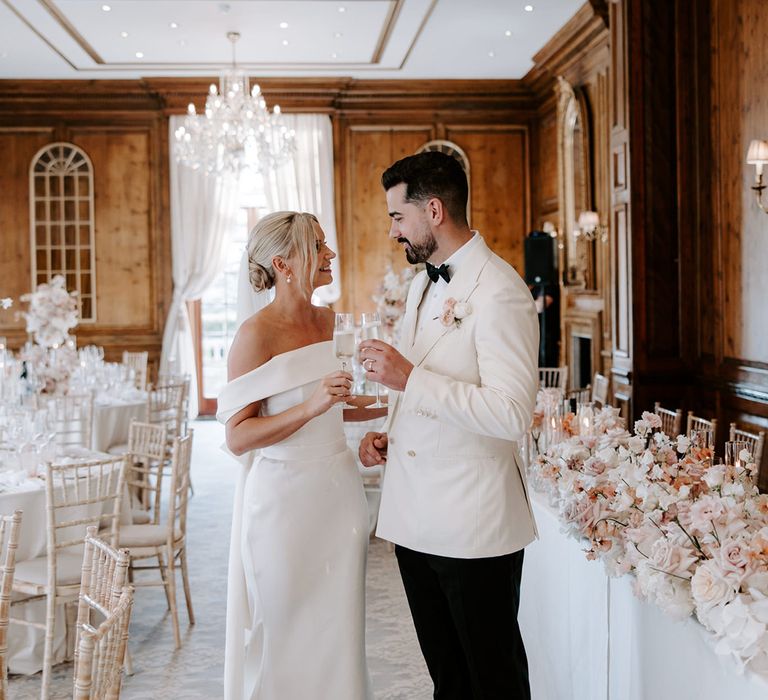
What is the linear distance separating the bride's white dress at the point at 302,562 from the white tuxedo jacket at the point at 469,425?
1.18 ft

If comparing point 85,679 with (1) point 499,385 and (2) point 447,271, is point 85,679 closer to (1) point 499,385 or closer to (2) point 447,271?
(1) point 499,385

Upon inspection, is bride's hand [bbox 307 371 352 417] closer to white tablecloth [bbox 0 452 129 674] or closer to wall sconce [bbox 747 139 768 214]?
white tablecloth [bbox 0 452 129 674]

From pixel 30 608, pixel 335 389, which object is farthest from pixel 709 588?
pixel 30 608

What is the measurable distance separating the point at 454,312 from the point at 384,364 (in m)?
0.26

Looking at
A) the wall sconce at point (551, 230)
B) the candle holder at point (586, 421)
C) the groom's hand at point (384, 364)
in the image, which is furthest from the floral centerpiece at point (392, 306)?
the groom's hand at point (384, 364)

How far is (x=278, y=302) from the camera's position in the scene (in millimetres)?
2934

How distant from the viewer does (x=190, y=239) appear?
11234 mm

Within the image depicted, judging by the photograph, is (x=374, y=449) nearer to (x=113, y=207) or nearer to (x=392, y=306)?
(x=392, y=306)

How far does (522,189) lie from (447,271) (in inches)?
357

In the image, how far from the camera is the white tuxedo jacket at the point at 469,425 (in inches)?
91.4

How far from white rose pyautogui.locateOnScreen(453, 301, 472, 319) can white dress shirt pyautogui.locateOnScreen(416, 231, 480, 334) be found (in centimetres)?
7

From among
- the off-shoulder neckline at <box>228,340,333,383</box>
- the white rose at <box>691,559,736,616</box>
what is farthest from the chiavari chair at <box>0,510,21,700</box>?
the white rose at <box>691,559,736,616</box>

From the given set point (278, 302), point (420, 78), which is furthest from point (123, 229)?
point (278, 302)

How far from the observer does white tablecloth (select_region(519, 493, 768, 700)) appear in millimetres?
2006
